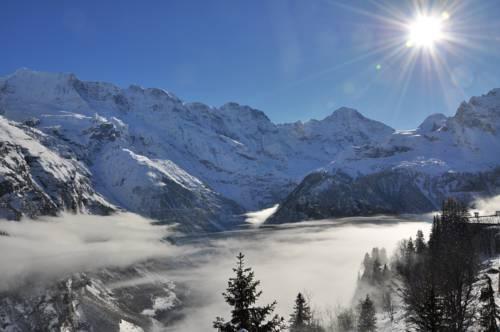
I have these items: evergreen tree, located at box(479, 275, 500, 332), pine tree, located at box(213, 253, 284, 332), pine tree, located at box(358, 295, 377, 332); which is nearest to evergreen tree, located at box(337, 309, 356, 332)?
pine tree, located at box(358, 295, 377, 332)

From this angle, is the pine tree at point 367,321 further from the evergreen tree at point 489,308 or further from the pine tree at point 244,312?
the pine tree at point 244,312

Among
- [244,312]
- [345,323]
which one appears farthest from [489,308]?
[345,323]

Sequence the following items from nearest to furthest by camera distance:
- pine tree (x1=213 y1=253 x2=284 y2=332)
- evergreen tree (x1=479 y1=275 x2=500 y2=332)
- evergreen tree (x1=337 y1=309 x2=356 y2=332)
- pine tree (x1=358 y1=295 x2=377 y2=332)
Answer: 1. pine tree (x1=213 y1=253 x2=284 y2=332)
2. evergreen tree (x1=479 y1=275 x2=500 y2=332)
3. pine tree (x1=358 y1=295 x2=377 y2=332)
4. evergreen tree (x1=337 y1=309 x2=356 y2=332)

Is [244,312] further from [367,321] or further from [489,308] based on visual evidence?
[367,321]

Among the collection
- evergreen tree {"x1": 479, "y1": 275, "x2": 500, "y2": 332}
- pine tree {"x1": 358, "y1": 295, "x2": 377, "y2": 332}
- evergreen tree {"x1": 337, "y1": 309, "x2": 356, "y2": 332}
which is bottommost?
evergreen tree {"x1": 337, "y1": 309, "x2": 356, "y2": 332}

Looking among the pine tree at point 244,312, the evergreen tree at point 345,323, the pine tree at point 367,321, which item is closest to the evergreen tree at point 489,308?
the pine tree at point 244,312

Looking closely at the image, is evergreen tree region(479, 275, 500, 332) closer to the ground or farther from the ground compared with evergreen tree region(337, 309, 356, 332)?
farther from the ground

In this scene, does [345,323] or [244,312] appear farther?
[345,323]

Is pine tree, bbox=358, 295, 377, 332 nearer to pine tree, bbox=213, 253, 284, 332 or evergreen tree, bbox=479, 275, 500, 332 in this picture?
evergreen tree, bbox=479, 275, 500, 332

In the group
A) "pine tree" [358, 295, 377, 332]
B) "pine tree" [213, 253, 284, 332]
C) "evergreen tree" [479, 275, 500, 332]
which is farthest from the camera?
"pine tree" [358, 295, 377, 332]

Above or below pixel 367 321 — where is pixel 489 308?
above

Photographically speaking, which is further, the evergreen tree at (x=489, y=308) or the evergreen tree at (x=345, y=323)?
the evergreen tree at (x=345, y=323)

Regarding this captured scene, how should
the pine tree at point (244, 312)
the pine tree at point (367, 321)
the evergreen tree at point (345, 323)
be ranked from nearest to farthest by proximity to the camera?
the pine tree at point (244, 312) < the pine tree at point (367, 321) < the evergreen tree at point (345, 323)

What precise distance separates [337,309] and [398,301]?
4582cm
